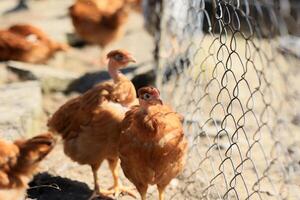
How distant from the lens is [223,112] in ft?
18.6

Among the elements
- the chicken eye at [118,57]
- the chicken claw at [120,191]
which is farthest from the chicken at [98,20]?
the chicken claw at [120,191]

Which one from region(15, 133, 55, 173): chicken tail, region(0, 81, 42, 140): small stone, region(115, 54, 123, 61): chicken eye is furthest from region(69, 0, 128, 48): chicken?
region(15, 133, 55, 173): chicken tail

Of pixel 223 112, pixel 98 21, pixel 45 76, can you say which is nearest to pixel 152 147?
pixel 223 112

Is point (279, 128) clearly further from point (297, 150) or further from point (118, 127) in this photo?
point (118, 127)

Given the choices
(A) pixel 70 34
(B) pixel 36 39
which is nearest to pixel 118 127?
(B) pixel 36 39

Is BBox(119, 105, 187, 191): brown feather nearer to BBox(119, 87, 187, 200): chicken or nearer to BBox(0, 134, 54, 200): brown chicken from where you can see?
BBox(119, 87, 187, 200): chicken

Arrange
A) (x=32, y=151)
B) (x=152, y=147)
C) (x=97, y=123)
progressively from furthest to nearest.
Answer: (x=97, y=123), (x=152, y=147), (x=32, y=151)

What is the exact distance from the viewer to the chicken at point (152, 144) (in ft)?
11.9

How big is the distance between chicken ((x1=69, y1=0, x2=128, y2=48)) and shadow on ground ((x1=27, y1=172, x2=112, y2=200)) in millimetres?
3557

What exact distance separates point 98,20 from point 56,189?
3.88 metres

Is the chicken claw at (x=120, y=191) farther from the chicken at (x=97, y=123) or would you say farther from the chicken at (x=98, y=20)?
the chicken at (x=98, y=20)

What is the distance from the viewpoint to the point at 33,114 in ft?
16.8

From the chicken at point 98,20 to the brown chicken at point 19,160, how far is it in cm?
452

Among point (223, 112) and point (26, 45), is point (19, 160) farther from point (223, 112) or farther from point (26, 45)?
point (26, 45)
